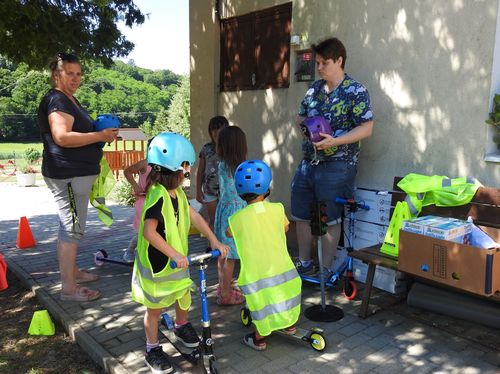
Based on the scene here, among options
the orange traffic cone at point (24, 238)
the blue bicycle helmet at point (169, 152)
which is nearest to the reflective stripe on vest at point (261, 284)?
the blue bicycle helmet at point (169, 152)

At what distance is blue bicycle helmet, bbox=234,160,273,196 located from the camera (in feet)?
10.2

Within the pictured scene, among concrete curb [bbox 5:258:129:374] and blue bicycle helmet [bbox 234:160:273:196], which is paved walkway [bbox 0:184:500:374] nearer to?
concrete curb [bbox 5:258:129:374]

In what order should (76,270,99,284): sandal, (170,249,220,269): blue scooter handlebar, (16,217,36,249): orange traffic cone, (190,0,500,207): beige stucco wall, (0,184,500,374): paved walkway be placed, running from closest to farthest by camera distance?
(170,249,220,269): blue scooter handlebar → (0,184,500,374): paved walkway → (190,0,500,207): beige stucco wall → (76,270,99,284): sandal → (16,217,36,249): orange traffic cone

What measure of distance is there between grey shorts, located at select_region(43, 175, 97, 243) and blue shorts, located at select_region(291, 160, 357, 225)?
209cm

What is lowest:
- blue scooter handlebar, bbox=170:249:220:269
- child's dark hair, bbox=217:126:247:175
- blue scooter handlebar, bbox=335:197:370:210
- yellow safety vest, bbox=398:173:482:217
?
blue scooter handlebar, bbox=170:249:220:269

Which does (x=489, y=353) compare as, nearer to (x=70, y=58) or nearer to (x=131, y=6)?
(x=70, y=58)

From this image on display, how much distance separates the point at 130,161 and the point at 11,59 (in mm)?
11983

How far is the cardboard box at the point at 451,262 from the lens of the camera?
301cm

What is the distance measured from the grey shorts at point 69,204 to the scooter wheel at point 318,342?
2297 mm

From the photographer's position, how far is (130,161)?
721 inches

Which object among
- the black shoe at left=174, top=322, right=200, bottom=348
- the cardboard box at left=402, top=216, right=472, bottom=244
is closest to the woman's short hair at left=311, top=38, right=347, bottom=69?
the cardboard box at left=402, top=216, right=472, bottom=244

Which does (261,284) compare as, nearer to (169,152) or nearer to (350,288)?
(169,152)

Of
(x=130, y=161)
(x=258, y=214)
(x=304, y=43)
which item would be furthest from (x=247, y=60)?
(x=130, y=161)

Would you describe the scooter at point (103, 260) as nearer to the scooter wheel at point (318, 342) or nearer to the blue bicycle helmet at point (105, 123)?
the blue bicycle helmet at point (105, 123)
